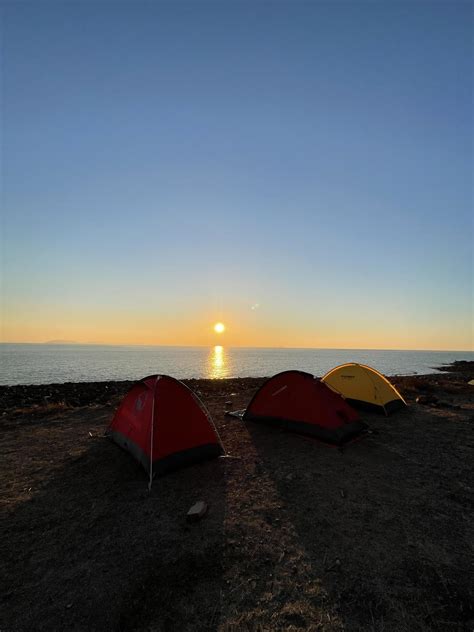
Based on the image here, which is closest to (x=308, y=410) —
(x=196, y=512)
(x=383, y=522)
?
(x=383, y=522)

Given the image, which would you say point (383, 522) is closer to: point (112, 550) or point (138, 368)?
point (112, 550)

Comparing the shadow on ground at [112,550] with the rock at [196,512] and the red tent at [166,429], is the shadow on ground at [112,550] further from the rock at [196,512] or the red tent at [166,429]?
the red tent at [166,429]

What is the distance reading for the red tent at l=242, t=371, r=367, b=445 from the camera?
32.4ft

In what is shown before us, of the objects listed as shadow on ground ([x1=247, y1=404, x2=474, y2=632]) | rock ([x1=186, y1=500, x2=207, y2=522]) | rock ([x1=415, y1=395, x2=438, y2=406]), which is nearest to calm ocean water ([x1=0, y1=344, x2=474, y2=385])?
rock ([x1=415, y1=395, x2=438, y2=406])

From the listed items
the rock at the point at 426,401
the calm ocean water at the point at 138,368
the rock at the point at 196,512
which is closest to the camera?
the rock at the point at 196,512

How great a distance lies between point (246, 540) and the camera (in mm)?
5402

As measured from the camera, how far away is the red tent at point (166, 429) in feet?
25.6

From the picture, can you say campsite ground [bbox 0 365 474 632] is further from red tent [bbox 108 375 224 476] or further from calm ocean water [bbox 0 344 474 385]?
calm ocean water [bbox 0 344 474 385]

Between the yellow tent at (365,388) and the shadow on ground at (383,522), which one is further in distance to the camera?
the yellow tent at (365,388)

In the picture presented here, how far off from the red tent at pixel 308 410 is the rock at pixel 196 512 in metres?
4.81

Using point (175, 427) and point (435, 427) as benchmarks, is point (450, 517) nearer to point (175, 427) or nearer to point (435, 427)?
point (175, 427)

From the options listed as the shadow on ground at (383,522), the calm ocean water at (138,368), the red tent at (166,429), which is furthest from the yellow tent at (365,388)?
the calm ocean water at (138,368)

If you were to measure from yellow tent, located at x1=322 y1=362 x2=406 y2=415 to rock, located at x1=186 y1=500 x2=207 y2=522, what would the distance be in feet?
29.3

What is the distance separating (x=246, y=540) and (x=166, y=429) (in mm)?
3312
